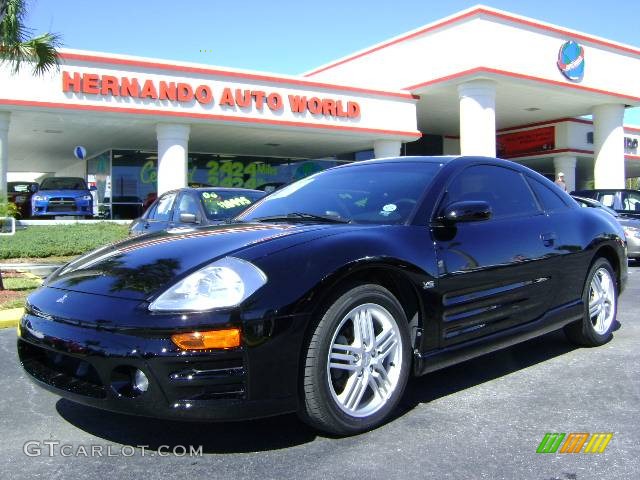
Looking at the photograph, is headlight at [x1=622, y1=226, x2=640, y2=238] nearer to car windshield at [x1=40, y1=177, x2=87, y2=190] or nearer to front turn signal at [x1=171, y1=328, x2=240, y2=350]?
front turn signal at [x1=171, y1=328, x2=240, y2=350]

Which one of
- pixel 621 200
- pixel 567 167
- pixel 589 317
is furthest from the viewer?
pixel 567 167

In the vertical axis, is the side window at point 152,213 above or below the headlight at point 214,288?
above

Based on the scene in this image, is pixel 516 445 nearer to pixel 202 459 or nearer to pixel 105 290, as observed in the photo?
pixel 202 459

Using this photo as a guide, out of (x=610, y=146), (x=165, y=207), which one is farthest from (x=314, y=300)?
(x=610, y=146)

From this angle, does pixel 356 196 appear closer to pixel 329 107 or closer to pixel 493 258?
pixel 493 258

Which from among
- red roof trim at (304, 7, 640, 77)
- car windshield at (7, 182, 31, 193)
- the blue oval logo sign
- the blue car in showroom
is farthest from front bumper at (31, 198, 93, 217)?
the blue oval logo sign

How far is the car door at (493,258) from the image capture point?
3.58m

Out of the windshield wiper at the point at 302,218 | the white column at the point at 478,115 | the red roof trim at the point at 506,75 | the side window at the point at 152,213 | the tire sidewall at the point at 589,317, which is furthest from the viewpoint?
the white column at the point at 478,115

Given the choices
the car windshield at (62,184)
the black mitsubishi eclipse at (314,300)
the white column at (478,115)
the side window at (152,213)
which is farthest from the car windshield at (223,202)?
the white column at (478,115)

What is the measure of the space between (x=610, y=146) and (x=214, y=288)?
25.1 metres

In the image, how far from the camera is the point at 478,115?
67.4ft

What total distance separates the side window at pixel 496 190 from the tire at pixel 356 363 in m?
1.01

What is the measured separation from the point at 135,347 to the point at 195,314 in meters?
0.28

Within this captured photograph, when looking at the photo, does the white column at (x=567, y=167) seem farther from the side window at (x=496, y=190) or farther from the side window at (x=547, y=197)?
the side window at (x=496, y=190)
